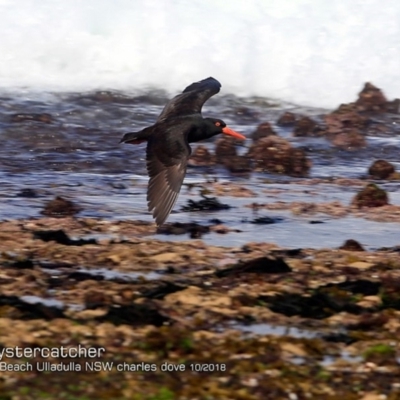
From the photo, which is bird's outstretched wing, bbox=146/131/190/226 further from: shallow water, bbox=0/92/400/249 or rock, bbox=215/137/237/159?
rock, bbox=215/137/237/159

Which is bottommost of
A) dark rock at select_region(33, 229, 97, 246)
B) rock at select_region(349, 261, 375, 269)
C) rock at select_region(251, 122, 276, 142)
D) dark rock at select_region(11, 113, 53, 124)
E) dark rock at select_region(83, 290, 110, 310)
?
dark rock at select_region(11, 113, 53, 124)

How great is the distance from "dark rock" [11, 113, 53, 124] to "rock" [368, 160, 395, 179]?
5264 millimetres

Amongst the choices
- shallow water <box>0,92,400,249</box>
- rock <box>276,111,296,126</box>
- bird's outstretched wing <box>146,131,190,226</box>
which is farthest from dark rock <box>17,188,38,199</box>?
rock <box>276,111,296,126</box>

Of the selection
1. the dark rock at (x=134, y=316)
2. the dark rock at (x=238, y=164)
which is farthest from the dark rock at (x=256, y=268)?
the dark rock at (x=238, y=164)

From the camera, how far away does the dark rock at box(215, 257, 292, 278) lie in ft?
27.6

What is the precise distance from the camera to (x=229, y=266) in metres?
8.73

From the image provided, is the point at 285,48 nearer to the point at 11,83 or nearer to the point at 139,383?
the point at 11,83

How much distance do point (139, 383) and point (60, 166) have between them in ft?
29.0

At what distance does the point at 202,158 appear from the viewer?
15156 millimetres

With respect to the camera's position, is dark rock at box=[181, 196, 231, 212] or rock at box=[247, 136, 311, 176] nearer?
dark rock at box=[181, 196, 231, 212]

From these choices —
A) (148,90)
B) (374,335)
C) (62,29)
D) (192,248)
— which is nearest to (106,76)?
(148,90)

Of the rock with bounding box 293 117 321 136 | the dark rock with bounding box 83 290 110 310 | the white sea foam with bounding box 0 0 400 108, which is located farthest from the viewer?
the white sea foam with bounding box 0 0 400 108

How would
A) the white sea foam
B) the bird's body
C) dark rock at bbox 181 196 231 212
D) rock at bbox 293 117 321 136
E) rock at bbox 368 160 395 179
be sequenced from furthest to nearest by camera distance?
the white sea foam, rock at bbox 293 117 321 136, rock at bbox 368 160 395 179, dark rock at bbox 181 196 231 212, the bird's body

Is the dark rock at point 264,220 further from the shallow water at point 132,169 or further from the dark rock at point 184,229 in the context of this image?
the dark rock at point 184,229
